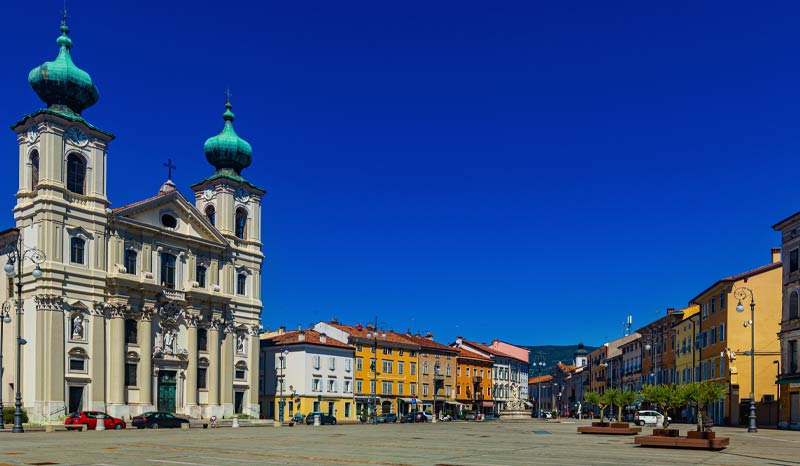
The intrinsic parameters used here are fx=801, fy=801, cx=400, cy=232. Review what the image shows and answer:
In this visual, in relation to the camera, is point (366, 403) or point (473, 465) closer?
point (473, 465)

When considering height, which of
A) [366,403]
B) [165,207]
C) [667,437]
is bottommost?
[366,403]

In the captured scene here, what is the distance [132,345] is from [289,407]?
26.2 m

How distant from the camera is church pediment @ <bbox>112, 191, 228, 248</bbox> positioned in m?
66.3

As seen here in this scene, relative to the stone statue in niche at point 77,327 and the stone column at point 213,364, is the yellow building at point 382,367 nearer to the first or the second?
the stone column at point 213,364

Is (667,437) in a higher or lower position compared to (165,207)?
lower

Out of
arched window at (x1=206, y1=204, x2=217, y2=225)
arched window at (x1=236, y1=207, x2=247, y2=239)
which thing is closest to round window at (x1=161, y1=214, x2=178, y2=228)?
arched window at (x1=206, y1=204, x2=217, y2=225)

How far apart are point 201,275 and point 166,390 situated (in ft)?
35.9

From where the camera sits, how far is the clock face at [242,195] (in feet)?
260

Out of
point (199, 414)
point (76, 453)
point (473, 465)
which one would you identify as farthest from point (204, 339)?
point (473, 465)

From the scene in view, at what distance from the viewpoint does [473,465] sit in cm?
2036

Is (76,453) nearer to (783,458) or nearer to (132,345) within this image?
(783,458)

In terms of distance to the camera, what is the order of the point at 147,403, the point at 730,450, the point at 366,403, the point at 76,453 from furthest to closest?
Result: the point at 366,403 < the point at 147,403 < the point at 730,450 < the point at 76,453

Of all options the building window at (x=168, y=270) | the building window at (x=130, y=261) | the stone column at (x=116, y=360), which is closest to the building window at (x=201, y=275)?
the building window at (x=168, y=270)

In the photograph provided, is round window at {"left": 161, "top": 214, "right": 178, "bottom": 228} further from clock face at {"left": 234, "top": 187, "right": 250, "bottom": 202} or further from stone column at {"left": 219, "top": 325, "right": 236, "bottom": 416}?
stone column at {"left": 219, "top": 325, "right": 236, "bottom": 416}
